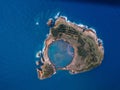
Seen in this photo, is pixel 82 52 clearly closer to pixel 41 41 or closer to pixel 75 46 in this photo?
pixel 75 46

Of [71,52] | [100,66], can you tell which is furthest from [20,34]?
[100,66]

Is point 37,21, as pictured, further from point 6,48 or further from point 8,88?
point 8,88
